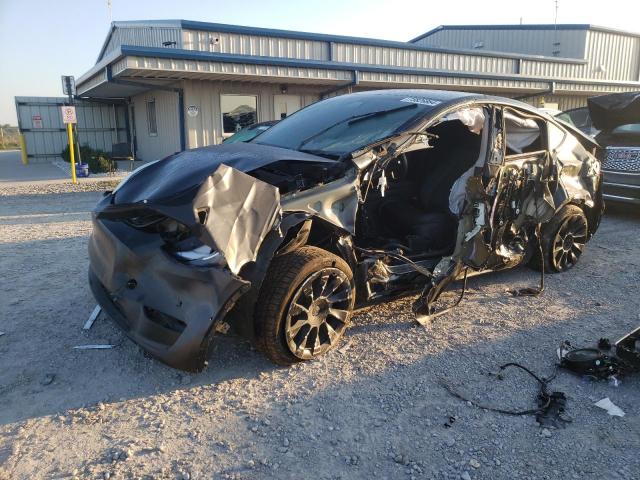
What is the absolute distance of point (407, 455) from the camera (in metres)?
2.53

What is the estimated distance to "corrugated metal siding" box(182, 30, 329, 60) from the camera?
1529cm

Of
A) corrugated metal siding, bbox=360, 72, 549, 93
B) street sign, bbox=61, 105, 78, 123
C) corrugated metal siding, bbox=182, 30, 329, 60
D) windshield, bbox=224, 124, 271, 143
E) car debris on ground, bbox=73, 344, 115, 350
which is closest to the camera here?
car debris on ground, bbox=73, 344, 115, 350

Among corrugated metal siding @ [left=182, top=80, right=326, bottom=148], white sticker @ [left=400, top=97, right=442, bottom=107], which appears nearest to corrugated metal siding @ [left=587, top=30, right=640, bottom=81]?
A: corrugated metal siding @ [left=182, top=80, right=326, bottom=148]

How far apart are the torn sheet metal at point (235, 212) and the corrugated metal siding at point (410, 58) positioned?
15.7 m

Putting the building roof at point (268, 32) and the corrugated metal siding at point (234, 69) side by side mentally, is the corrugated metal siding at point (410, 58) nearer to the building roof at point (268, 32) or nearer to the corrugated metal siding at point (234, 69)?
the building roof at point (268, 32)

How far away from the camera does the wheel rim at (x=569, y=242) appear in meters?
5.13

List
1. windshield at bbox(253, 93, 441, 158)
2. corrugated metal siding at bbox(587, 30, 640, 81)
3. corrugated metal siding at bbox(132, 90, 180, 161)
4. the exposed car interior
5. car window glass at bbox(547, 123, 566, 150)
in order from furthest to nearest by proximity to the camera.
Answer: corrugated metal siding at bbox(587, 30, 640, 81) < corrugated metal siding at bbox(132, 90, 180, 161) < car window glass at bbox(547, 123, 566, 150) < the exposed car interior < windshield at bbox(253, 93, 441, 158)

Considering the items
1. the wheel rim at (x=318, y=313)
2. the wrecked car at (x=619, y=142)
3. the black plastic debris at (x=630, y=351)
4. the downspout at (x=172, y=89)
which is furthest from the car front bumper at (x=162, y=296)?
the downspout at (x=172, y=89)

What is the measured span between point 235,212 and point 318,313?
956 mm

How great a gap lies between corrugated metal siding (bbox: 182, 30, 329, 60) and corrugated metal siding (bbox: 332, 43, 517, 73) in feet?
2.74

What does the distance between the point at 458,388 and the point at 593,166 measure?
340 centimetres

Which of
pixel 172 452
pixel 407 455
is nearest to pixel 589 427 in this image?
pixel 407 455

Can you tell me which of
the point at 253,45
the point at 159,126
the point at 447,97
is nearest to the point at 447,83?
the point at 253,45

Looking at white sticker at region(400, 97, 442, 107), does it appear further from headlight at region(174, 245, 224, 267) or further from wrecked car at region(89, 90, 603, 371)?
headlight at region(174, 245, 224, 267)
